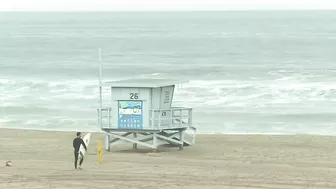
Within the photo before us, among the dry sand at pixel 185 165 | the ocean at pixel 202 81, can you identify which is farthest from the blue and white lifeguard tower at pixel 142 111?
the ocean at pixel 202 81

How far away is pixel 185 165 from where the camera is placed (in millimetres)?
21141

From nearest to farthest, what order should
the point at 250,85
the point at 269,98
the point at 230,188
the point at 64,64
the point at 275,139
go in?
the point at 230,188
the point at 275,139
the point at 269,98
the point at 250,85
the point at 64,64

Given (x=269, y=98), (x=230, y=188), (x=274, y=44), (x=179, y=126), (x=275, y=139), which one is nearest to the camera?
(x=230, y=188)

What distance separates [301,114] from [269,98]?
22.6 ft

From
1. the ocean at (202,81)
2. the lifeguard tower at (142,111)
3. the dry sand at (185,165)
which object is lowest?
the ocean at (202,81)

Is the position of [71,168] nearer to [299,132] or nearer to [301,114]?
[299,132]

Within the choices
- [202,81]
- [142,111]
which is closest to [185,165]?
[142,111]

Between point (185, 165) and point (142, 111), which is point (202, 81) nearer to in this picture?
point (142, 111)

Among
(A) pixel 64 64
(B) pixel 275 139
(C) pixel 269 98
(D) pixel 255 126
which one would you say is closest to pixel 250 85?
(C) pixel 269 98

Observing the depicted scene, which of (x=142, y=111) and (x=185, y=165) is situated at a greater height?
(x=142, y=111)

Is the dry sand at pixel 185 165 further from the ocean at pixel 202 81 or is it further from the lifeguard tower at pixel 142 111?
the ocean at pixel 202 81

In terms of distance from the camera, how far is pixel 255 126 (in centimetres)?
Answer: 3456

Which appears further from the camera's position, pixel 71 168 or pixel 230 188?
pixel 71 168

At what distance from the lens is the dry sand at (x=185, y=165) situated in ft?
60.1
